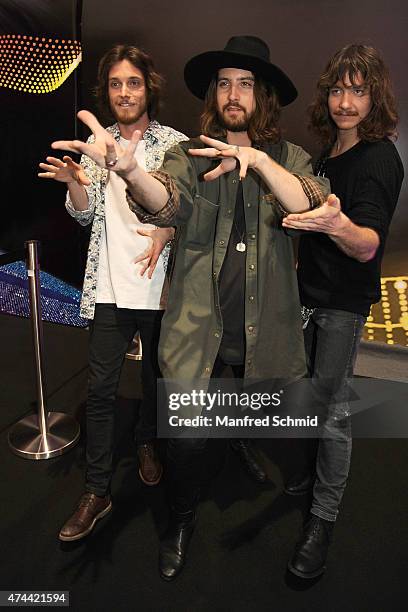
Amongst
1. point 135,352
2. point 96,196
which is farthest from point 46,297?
point 96,196

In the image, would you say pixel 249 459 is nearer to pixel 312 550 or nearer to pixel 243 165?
pixel 312 550

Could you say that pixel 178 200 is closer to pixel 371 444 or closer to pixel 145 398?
pixel 145 398

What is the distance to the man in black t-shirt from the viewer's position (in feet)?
5.66

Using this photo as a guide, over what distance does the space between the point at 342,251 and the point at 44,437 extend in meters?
2.04

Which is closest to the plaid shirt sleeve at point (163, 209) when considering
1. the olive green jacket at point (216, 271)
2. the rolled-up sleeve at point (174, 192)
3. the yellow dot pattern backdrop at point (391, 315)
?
the rolled-up sleeve at point (174, 192)

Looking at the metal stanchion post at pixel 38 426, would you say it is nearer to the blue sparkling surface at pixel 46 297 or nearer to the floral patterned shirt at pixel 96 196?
the floral patterned shirt at pixel 96 196

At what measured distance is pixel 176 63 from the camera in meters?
3.67

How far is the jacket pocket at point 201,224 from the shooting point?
1772 mm

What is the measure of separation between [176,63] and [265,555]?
131 inches

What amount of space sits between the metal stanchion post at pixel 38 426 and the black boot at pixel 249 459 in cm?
95

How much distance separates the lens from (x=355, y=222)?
5.43 ft

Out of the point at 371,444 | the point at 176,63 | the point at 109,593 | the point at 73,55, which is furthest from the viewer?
the point at 176,63

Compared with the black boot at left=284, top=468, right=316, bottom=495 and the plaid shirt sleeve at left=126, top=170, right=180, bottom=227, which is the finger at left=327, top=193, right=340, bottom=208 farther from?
the black boot at left=284, top=468, right=316, bottom=495

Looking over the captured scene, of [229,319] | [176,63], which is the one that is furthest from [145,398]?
[176,63]
